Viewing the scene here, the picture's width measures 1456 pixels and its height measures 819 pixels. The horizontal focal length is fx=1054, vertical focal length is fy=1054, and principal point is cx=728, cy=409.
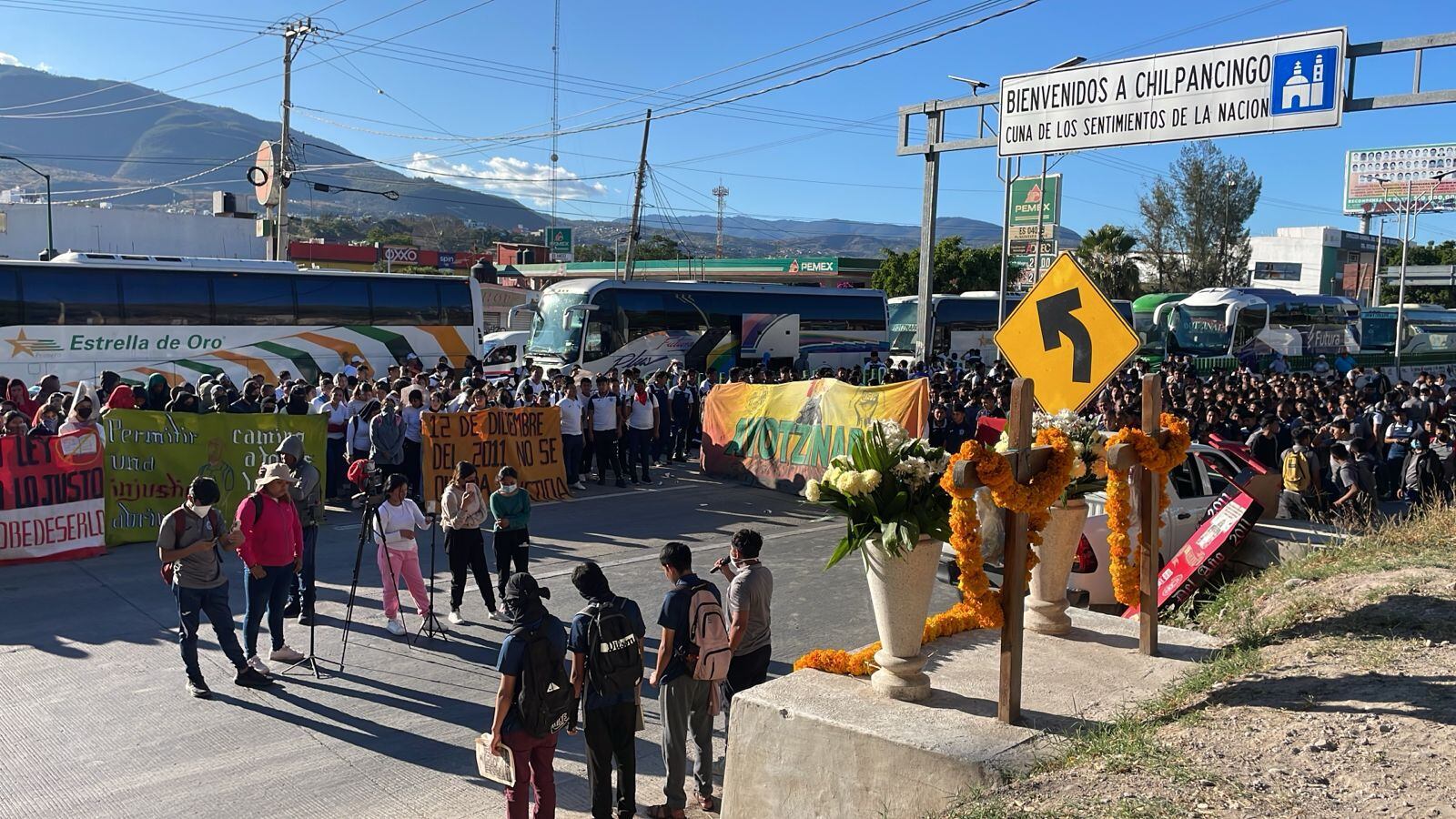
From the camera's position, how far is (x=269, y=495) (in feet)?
28.1

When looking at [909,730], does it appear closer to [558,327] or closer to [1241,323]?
[558,327]

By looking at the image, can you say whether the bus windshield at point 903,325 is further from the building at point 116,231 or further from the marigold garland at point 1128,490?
the marigold garland at point 1128,490

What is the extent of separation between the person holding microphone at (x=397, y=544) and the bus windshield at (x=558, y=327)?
2060 cm

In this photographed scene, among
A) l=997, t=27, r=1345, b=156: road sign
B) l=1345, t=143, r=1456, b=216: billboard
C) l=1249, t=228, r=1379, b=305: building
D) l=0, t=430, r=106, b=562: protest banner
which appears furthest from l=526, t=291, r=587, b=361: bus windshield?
l=1345, t=143, r=1456, b=216: billboard

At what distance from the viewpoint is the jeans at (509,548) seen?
9.97 m

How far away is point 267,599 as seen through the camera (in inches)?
344

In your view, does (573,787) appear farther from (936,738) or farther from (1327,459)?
(1327,459)

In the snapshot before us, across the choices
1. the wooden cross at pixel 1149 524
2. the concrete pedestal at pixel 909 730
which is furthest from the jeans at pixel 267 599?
the wooden cross at pixel 1149 524

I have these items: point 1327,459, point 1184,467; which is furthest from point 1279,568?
point 1327,459

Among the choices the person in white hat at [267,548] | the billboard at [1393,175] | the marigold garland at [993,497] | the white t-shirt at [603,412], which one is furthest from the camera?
the billboard at [1393,175]

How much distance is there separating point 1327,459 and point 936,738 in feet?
37.0

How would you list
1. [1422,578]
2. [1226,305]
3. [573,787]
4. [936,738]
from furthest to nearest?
[1226,305] → [1422,578] → [573,787] → [936,738]

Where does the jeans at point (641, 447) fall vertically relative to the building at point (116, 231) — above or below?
below

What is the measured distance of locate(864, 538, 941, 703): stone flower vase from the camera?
5.63 m
